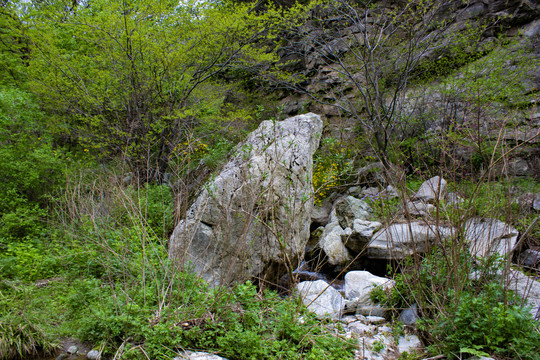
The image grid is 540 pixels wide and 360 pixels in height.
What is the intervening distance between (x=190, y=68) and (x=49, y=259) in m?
5.09

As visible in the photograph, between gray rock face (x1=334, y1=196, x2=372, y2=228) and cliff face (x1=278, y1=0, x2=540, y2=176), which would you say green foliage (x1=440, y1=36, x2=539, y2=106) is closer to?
cliff face (x1=278, y1=0, x2=540, y2=176)

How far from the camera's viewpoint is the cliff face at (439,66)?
7121 mm

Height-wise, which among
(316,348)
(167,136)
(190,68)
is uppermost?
(190,68)

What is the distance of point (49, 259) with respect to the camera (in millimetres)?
3861

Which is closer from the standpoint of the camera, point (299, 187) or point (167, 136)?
point (299, 187)

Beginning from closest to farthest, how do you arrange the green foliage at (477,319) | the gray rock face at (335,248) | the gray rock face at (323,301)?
the green foliage at (477,319) < the gray rock face at (323,301) < the gray rock face at (335,248)

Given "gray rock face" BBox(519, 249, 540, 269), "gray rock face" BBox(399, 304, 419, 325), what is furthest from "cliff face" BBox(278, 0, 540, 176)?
"gray rock face" BBox(399, 304, 419, 325)

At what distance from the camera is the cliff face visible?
23.4ft

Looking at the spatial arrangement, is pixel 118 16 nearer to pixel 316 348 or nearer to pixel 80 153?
pixel 80 153

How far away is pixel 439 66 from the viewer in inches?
352

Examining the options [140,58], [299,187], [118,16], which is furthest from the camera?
[140,58]

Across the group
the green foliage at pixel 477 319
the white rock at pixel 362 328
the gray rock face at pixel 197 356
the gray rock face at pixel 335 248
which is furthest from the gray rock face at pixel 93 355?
the gray rock face at pixel 335 248

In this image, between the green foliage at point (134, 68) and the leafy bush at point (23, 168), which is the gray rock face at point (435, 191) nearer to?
the green foliage at point (134, 68)

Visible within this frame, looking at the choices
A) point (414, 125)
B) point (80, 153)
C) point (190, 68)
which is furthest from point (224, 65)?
point (414, 125)
